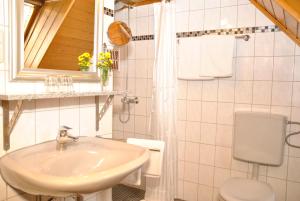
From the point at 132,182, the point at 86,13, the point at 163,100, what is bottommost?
the point at 132,182

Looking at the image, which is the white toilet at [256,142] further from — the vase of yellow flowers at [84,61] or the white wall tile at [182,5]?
the vase of yellow flowers at [84,61]

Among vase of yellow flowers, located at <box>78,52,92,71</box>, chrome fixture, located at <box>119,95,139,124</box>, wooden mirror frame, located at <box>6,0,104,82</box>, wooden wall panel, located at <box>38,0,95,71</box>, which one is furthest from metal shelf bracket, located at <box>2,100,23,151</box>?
chrome fixture, located at <box>119,95,139,124</box>

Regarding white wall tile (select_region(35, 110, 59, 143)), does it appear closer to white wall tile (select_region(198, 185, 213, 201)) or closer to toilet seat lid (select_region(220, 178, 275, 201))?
toilet seat lid (select_region(220, 178, 275, 201))

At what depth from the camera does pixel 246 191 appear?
69.5 inches

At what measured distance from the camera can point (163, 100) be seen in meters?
2.12

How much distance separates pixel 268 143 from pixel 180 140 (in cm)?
86

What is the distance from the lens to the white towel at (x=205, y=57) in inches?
85.9

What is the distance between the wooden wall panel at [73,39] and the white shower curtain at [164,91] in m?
0.69

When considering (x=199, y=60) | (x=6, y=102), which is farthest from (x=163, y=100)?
(x=6, y=102)

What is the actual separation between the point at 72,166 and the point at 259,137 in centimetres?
158

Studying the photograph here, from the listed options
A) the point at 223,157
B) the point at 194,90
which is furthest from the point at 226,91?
the point at 223,157

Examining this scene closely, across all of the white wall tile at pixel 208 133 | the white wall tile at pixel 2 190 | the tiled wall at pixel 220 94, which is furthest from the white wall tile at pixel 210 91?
the white wall tile at pixel 2 190

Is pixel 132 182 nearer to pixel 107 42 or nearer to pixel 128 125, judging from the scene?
pixel 107 42

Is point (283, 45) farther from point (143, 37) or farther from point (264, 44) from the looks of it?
point (143, 37)
